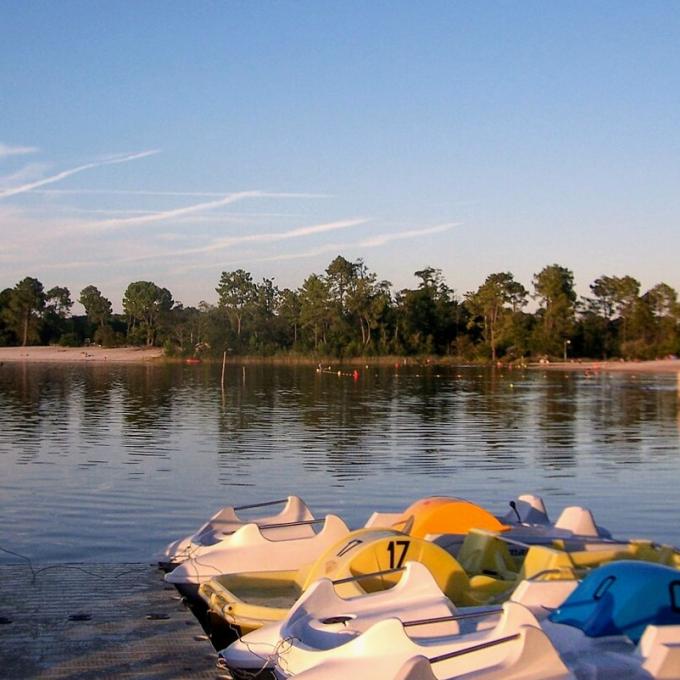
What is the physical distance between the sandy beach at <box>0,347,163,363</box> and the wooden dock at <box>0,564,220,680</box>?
113 meters

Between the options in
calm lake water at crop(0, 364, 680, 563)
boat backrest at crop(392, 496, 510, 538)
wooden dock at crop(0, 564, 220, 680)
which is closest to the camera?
wooden dock at crop(0, 564, 220, 680)

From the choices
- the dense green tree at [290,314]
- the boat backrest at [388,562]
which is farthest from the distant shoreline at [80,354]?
the boat backrest at [388,562]

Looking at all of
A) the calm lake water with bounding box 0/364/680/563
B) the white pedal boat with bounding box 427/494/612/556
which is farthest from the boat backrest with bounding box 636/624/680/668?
the calm lake water with bounding box 0/364/680/563

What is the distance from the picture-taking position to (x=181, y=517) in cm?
1605

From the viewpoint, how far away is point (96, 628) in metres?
8.33

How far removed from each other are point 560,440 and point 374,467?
941 centimetres

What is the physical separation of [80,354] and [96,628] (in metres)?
126

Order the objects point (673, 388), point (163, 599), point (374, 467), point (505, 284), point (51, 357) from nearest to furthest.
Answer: point (163, 599), point (374, 467), point (673, 388), point (505, 284), point (51, 357)

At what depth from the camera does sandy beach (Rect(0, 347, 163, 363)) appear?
12394 cm

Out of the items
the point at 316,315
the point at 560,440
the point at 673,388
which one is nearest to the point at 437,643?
the point at 560,440

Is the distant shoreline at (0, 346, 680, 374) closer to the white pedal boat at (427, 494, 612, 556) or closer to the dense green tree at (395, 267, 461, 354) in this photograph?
the dense green tree at (395, 267, 461, 354)

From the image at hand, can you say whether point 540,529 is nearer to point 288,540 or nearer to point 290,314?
point 288,540

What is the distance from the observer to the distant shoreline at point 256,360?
100 metres

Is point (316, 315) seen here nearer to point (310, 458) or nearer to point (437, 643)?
point (310, 458)
